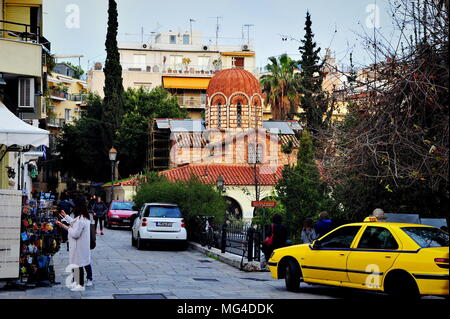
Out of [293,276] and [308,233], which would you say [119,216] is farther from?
[293,276]

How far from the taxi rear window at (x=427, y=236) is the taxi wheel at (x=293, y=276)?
2942 millimetres

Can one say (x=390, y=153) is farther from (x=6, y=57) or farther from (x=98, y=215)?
(x=98, y=215)

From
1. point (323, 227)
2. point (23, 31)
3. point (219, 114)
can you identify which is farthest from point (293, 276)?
point (219, 114)

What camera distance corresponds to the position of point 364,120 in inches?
567

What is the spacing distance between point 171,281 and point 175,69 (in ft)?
258

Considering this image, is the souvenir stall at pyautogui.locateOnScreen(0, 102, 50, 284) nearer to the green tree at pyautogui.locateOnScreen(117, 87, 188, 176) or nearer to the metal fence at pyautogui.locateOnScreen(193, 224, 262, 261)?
the metal fence at pyautogui.locateOnScreen(193, 224, 262, 261)

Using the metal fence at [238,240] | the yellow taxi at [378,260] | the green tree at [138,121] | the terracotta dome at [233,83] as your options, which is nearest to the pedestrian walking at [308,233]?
the yellow taxi at [378,260]

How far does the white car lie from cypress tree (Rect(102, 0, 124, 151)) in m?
38.4

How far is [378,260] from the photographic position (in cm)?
1291

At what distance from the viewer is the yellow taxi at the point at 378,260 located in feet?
39.3

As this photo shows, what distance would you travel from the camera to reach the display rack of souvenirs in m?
14.7

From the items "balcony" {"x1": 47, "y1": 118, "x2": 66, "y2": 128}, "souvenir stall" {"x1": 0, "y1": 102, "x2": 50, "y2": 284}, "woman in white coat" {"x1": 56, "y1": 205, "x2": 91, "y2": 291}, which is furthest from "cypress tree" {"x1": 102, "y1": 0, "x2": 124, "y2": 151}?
"woman in white coat" {"x1": 56, "y1": 205, "x2": 91, "y2": 291}

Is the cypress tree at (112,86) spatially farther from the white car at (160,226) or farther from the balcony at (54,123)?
the white car at (160,226)

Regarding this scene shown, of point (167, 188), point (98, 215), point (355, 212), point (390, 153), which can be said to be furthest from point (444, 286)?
point (98, 215)
